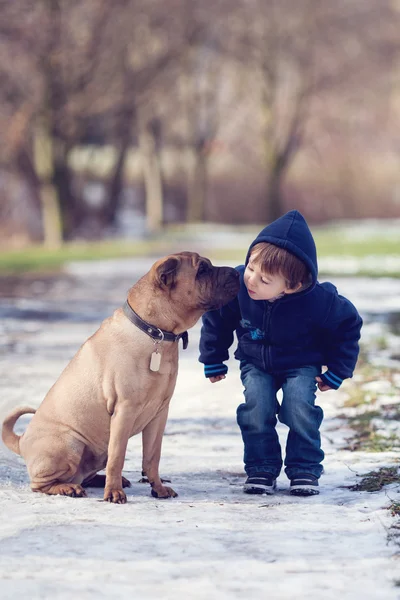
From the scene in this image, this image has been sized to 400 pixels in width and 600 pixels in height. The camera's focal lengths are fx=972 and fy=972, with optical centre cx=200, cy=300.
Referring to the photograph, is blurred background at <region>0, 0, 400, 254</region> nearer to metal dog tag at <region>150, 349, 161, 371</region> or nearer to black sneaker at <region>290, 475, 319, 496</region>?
metal dog tag at <region>150, 349, 161, 371</region>

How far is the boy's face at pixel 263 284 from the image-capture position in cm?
462

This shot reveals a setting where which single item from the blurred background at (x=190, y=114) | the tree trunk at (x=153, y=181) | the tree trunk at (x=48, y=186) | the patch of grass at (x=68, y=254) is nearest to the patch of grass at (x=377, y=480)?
the patch of grass at (x=68, y=254)

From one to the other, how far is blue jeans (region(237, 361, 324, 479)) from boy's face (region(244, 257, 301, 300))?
0.41 metres

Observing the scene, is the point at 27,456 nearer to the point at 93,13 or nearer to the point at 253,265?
the point at 253,265

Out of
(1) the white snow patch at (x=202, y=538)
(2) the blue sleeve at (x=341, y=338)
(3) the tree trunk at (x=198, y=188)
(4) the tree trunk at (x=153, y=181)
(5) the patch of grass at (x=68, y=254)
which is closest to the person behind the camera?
(1) the white snow patch at (x=202, y=538)

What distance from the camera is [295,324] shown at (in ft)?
15.5

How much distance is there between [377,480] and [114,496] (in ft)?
4.10

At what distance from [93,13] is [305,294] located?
64.8ft

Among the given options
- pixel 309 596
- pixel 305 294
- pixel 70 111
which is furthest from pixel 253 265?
pixel 70 111

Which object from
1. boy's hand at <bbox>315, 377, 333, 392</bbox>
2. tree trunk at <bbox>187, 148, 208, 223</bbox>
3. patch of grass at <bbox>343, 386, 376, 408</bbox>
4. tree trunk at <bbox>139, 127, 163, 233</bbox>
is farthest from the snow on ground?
tree trunk at <bbox>187, 148, 208, 223</bbox>

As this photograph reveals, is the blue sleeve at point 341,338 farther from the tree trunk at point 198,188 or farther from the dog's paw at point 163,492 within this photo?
the tree trunk at point 198,188

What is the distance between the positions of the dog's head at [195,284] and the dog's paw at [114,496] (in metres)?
0.89

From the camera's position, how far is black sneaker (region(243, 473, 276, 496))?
4.61 m

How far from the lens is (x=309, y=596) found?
314cm
